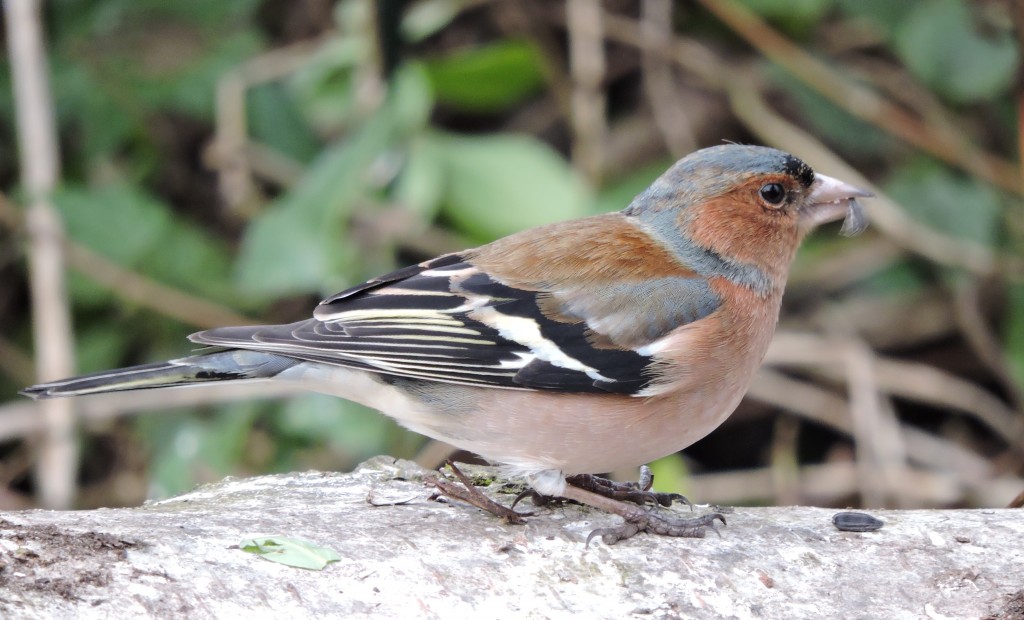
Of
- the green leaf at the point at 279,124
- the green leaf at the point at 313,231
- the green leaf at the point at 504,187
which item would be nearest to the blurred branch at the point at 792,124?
the green leaf at the point at 504,187

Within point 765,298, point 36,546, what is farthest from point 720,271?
point 36,546

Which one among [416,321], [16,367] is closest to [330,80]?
[16,367]

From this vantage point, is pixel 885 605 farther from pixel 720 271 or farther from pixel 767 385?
pixel 767 385

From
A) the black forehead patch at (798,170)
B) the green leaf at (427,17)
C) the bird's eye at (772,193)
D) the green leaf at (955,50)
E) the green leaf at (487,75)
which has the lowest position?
the bird's eye at (772,193)

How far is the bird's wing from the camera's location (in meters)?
2.78

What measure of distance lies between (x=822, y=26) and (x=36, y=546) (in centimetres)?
427

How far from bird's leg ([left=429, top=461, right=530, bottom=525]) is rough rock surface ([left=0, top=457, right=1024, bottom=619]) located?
0.09 ft

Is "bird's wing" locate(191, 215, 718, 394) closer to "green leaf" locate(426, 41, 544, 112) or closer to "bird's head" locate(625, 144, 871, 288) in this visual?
"bird's head" locate(625, 144, 871, 288)

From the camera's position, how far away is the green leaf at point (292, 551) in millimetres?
2291

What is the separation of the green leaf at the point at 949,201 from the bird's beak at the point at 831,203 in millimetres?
1559

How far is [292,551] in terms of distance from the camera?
2.32 metres

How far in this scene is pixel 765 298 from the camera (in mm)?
3084

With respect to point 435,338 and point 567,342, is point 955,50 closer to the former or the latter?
point 567,342

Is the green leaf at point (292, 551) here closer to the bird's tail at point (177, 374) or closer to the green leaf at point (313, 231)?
the bird's tail at point (177, 374)
